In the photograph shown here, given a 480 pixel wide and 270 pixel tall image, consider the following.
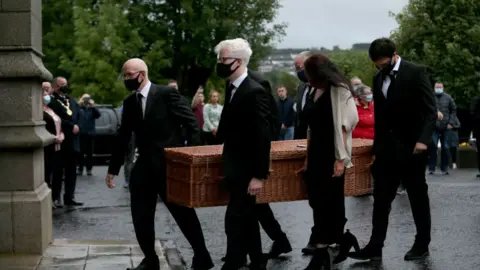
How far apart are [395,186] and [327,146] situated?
1.40m

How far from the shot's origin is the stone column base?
31.8 ft

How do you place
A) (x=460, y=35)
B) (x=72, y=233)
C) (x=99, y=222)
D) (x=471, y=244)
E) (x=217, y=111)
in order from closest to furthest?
(x=471, y=244) → (x=72, y=233) → (x=99, y=222) → (x=217, y=111) → (x=460, y=35)

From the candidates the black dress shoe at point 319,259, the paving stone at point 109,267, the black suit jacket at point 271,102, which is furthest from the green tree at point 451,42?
the black dress shoe at point 319,259

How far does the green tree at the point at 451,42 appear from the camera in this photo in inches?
1858

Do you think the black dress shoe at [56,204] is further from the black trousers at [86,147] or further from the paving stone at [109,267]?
the black trousers at [86,147]

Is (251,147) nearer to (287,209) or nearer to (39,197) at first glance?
(39,197)

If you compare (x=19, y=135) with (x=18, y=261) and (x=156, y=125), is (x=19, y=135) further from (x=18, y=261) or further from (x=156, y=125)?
(x=156, y=125)

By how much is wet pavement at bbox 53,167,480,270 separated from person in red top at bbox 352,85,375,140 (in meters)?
0.96

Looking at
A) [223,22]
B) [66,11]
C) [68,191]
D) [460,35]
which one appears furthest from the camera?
[66,11]

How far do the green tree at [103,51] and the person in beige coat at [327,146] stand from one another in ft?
152

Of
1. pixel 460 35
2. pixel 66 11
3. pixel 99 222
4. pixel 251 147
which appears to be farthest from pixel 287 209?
pixel 66 11

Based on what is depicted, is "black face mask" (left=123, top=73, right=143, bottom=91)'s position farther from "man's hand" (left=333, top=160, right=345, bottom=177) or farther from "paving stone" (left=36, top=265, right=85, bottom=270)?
"man's hand" (left=333, top=160, right=345, bottom=177)

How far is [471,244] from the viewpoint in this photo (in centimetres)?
1040

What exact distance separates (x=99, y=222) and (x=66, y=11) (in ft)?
167
